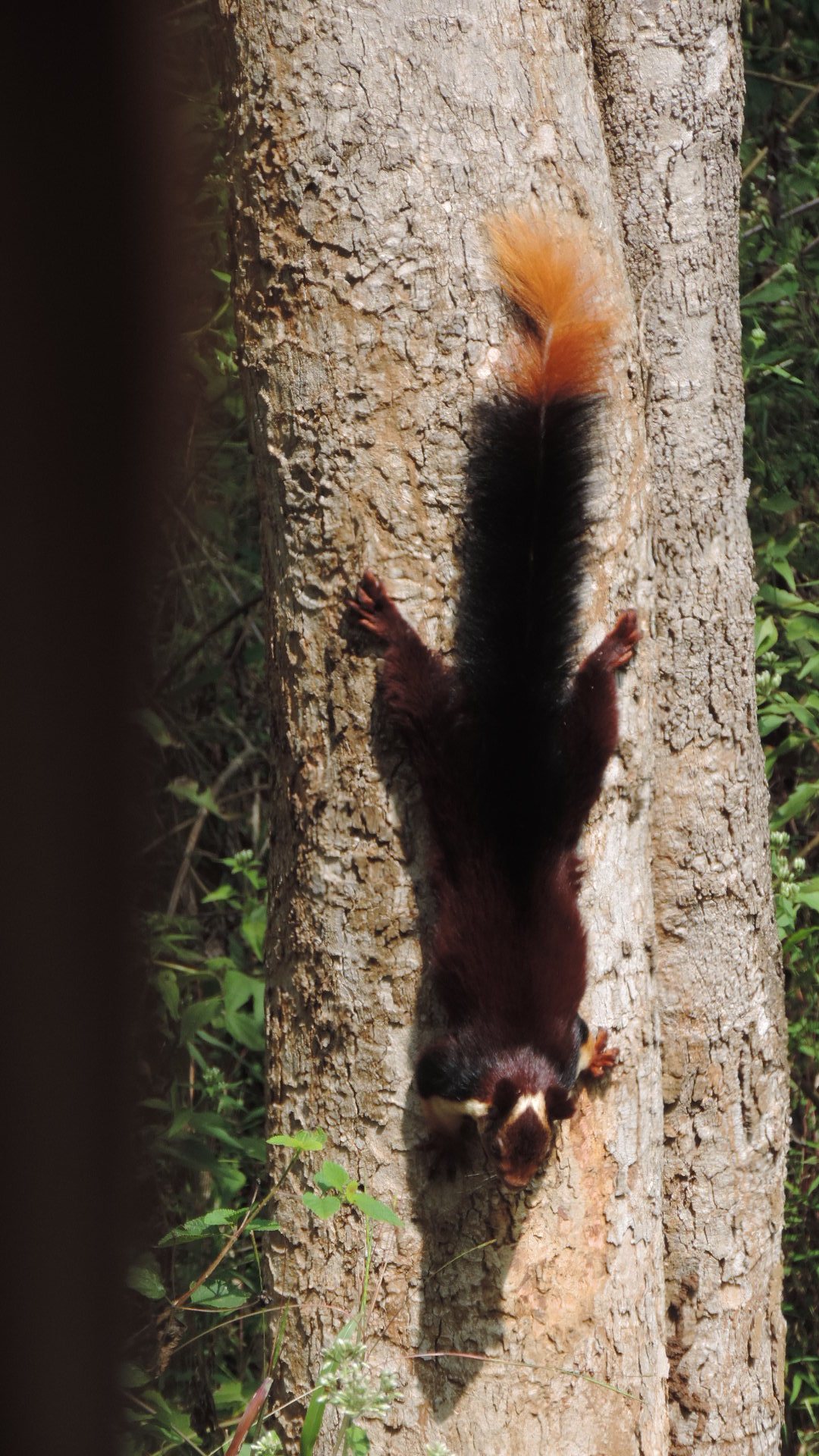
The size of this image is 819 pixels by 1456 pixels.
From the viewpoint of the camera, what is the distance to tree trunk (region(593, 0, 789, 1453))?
2.79 m

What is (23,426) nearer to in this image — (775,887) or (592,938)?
Result: (592,938)

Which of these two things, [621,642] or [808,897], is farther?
[808,897]

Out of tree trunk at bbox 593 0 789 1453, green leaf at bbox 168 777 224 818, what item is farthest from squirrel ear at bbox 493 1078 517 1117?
green leaf at bbox 168 777 224 818

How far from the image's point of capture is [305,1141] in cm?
193

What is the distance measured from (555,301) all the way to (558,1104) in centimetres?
127

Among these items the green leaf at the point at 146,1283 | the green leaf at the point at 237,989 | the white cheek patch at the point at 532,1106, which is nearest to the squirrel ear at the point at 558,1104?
the white cheek patch at the point at 532,1106

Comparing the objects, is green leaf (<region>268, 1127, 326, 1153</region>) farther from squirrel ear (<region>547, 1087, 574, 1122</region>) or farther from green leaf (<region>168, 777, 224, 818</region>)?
green leaf (<region>168, 777, 224, 818</region>)

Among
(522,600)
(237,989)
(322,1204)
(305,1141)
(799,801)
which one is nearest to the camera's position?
(322,1204)

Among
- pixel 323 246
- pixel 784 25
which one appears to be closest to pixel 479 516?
pixel 323 246

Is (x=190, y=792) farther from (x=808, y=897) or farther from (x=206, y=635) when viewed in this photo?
(x=808, y=897)

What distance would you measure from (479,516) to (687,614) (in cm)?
84

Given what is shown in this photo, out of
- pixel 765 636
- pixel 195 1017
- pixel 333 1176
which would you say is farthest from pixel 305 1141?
pixel 765 636

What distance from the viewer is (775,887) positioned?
3.45 meters

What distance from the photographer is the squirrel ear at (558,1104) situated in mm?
2076
